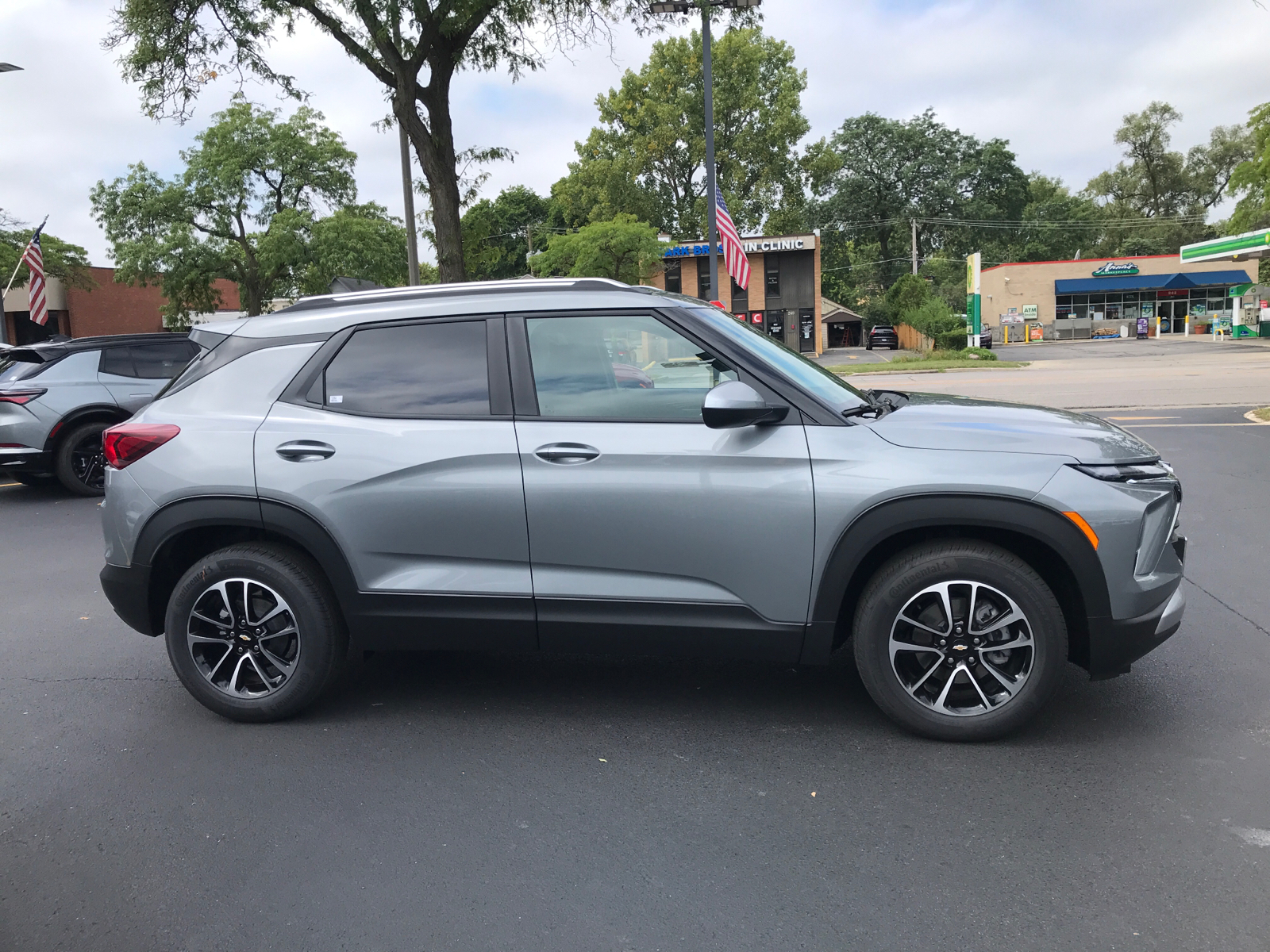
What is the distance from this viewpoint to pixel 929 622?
3609 millimetres

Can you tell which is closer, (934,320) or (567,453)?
(567,453)

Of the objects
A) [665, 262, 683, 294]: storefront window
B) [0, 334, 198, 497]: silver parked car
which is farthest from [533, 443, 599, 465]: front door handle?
[665, 262, 683, 294]: storefront window

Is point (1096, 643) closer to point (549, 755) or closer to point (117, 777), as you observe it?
point (549, 755)

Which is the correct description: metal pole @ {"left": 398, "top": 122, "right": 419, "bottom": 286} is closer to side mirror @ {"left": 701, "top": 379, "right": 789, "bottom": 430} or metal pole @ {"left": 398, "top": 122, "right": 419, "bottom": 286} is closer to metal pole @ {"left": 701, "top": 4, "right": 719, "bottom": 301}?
metal pole @ {"left": 701, "top": 4, "right": 719, "bottom": 301}

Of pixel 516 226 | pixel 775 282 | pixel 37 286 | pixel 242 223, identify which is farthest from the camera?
pixel 516 226

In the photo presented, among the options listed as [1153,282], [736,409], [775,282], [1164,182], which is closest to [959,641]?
[736,409]

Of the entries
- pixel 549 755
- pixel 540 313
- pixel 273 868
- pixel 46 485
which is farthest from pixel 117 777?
pixel 46 485

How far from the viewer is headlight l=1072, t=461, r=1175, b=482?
3.49m

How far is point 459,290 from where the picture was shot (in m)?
4.12

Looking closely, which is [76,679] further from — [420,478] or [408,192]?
[408,192]

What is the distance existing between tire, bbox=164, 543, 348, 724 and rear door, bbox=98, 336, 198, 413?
23.5 feet

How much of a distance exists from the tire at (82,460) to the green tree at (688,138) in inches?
1766

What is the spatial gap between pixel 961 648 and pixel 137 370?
980 centimetres

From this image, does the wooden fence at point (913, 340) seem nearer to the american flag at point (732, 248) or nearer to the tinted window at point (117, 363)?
the american flag at point (732, 248)
